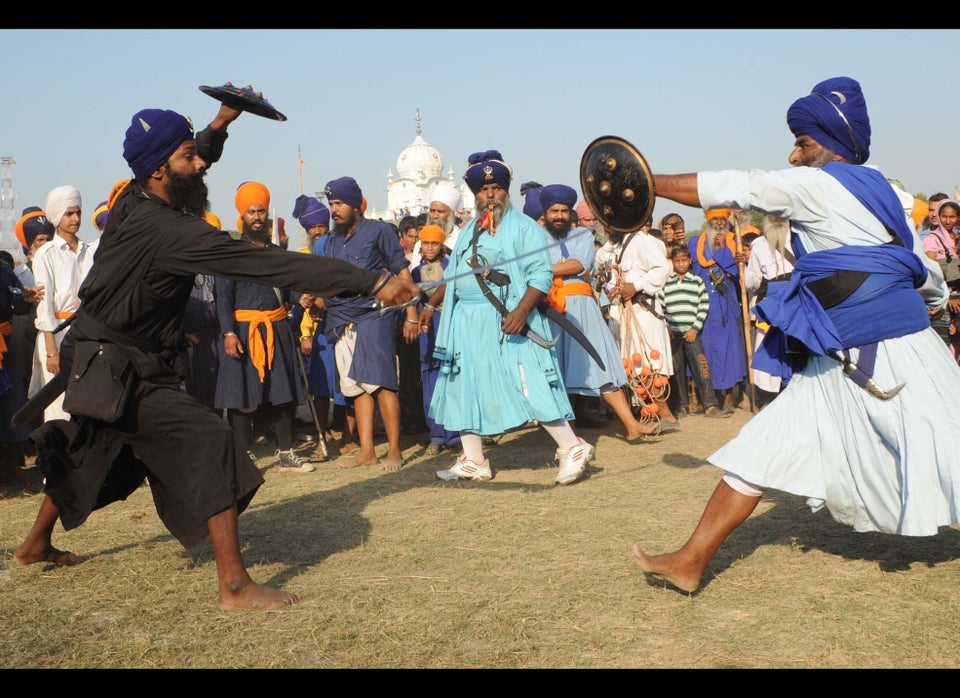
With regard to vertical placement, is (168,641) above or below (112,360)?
below

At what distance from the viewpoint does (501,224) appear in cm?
672

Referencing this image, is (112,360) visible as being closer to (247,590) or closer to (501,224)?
(247,590)

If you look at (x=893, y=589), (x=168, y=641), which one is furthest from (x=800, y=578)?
(x=168, y=641)

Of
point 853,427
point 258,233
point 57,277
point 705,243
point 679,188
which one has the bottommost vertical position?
point 853,427

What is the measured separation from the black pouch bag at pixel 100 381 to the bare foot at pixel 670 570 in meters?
2.35

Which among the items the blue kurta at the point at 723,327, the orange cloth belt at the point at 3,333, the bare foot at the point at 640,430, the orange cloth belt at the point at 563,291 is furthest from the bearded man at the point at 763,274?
the orange cloth belt at the point at 3,333

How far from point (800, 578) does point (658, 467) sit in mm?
2694

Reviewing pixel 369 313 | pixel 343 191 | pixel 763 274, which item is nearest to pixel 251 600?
pixel 369 313

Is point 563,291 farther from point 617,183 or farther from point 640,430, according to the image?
point 617,183

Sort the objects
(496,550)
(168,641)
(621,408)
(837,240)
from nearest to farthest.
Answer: (168,641), (837,240), (496,550), (621,408)

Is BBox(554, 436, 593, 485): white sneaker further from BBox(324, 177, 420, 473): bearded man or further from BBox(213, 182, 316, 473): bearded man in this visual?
BBox(213, 182, 316, 473): bearded man

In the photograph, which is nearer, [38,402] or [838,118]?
[838,118]

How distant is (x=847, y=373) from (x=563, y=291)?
4.30 metres

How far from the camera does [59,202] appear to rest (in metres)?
7.32
